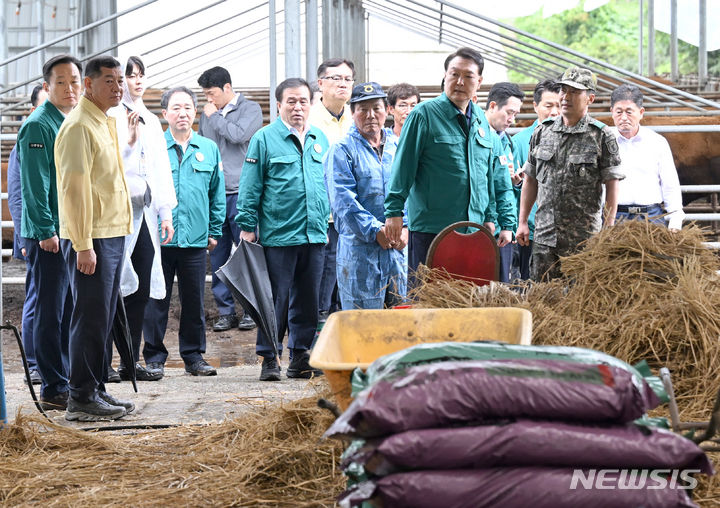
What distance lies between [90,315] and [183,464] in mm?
1363

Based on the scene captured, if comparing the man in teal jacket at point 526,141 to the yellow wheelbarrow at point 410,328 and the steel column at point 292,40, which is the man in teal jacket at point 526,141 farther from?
the yellow wheelbarrow at point 410,328

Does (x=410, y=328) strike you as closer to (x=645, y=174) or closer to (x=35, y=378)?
(x=35, y=378)

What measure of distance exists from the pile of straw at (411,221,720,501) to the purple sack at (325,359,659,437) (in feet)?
5.65

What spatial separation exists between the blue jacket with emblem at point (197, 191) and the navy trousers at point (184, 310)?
0.31ft

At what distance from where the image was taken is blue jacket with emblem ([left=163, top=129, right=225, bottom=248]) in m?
6.67

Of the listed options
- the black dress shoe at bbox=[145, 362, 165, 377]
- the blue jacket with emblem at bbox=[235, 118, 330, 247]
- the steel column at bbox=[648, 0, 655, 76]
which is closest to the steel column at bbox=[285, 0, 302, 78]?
the blue jacket with emblem at bbox=[235, 118, 330, 247]

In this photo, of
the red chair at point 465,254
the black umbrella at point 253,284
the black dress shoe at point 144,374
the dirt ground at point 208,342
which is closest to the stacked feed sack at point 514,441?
the red chair at point 465,254

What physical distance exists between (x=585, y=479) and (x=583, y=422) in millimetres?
123

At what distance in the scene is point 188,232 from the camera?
263 inches

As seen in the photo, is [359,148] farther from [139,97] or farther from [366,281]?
[139,97]

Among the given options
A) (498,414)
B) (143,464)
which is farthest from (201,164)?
(498,414)

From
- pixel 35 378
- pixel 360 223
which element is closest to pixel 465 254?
pixel 360 223

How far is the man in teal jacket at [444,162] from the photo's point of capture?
18.2ft

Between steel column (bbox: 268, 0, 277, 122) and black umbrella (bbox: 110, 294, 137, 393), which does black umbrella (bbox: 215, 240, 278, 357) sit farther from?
steel column (bbox: 268, 0, 277, 122)
